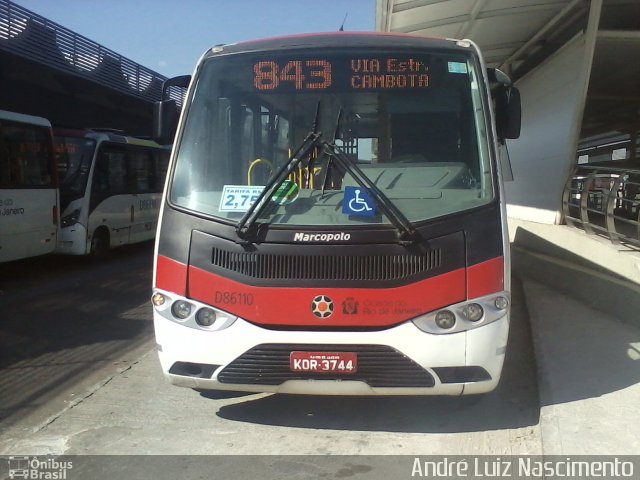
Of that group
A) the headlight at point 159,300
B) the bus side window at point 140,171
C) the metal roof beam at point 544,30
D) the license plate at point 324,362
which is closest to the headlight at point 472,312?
the license plate at point 324,362

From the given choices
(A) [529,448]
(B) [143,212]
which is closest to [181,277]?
(A) [529,448]

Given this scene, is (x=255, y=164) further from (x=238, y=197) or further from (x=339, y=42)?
(x=339, y=42)

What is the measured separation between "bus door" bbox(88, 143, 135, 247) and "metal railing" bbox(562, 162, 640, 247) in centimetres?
935

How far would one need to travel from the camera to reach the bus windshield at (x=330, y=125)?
15.3 ft

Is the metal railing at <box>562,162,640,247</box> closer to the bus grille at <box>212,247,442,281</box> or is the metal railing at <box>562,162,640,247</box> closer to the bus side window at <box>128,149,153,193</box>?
the bus grille at <box>212,247,442,281</box>

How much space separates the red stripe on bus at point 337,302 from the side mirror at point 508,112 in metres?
1.73

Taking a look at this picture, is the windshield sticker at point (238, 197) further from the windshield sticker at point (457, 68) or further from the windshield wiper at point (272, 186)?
the windshield sticker at point (457, 68)

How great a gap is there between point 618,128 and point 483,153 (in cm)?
2341

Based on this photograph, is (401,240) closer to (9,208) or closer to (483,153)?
(483,153)

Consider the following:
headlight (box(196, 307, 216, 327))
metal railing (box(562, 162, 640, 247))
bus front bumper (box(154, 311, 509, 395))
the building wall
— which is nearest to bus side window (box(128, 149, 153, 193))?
the building wall

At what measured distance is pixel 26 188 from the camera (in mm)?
11438

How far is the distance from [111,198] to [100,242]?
103 centimetres

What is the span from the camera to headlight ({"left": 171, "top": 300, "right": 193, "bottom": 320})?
441cm

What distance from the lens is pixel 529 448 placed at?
14.0 feet
